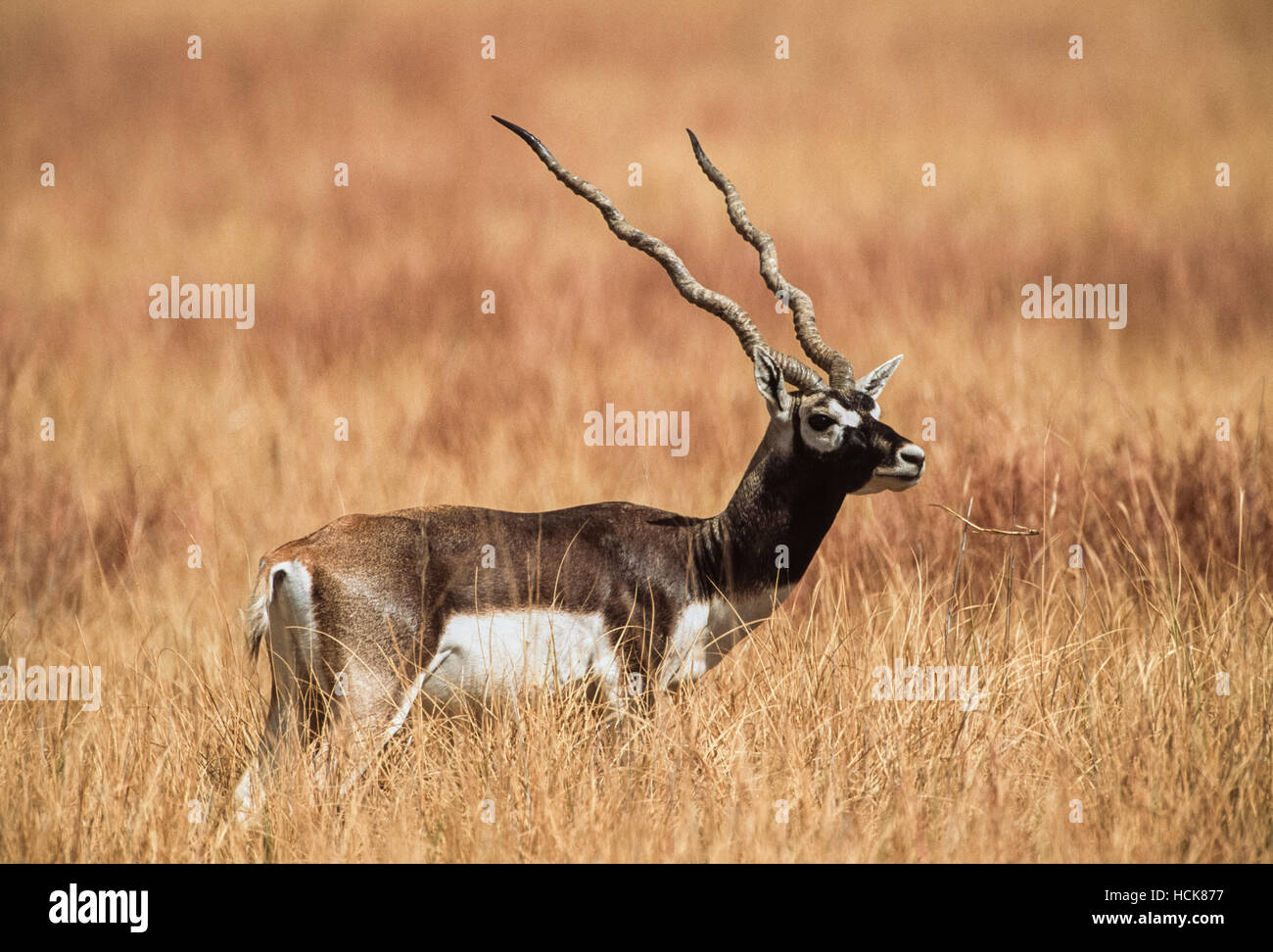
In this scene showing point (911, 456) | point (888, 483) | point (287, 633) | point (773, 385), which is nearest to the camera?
point (287, 633)

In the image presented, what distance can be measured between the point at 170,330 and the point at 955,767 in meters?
9.20

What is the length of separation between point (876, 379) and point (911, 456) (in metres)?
0.78

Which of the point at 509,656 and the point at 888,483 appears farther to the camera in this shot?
the point at 888,483

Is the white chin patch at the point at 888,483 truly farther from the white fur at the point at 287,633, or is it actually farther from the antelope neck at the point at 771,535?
the white fur at the point at 287,633

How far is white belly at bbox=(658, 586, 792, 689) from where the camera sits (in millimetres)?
5320

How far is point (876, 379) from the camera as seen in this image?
5.85 meters

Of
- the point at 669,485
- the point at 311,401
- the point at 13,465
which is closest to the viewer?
the point at 669,485

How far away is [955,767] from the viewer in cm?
497

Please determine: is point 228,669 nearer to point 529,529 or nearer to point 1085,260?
point 529,529

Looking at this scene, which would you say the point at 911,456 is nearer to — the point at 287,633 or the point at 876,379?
the point at 876,379

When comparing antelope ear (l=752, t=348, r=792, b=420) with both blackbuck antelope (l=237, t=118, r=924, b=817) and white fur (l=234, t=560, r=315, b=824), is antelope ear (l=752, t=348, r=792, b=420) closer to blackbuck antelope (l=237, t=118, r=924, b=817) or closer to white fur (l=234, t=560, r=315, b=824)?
blackbuck antelope (l=237, t=118, r=924, b=817)

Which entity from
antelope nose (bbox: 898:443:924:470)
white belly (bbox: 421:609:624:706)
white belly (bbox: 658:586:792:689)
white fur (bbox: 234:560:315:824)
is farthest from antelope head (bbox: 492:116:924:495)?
white fur (bbox: 234:560:315:824)

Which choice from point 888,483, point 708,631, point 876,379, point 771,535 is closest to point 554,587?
point 708,631
